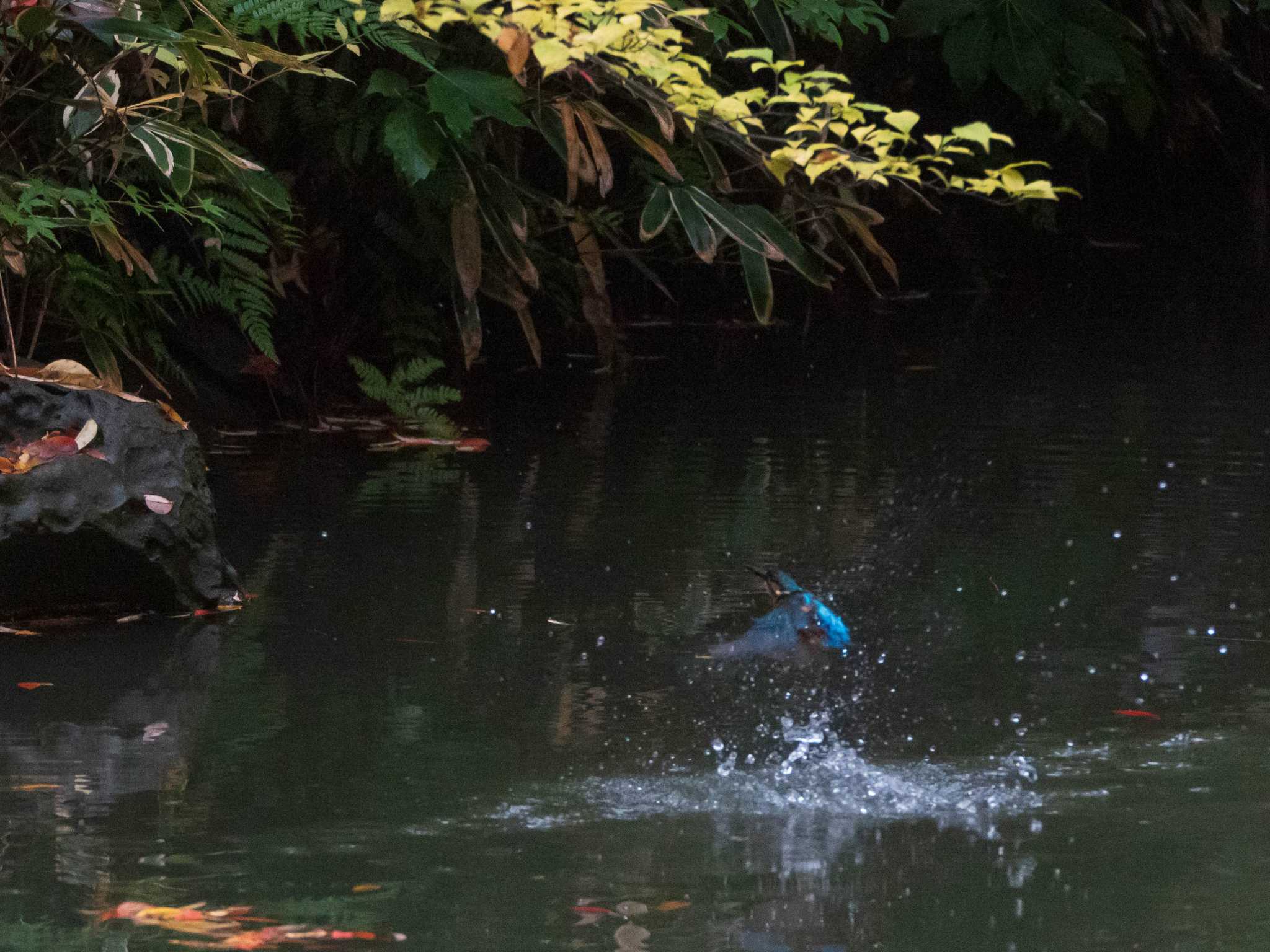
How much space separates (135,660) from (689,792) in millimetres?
1807

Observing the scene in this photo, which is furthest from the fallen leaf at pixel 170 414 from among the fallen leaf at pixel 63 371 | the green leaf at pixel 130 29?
the green leaf at pixel 130 29

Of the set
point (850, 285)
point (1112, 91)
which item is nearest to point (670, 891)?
point (1112, 91)

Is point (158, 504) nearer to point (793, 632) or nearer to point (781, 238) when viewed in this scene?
point (793, 632)

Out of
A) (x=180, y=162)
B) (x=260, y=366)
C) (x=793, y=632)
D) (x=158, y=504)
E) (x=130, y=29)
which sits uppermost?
(x=130, y=29)

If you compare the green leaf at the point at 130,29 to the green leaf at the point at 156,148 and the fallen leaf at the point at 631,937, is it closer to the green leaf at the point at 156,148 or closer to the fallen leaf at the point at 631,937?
the green leaf at the point at 156,148

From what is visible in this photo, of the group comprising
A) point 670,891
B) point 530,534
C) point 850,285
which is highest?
point 670,891

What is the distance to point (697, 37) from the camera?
915 centimetres

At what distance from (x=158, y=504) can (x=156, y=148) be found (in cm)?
124

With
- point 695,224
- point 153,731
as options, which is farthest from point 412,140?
point 153,731

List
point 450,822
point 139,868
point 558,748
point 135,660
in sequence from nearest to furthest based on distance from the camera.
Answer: point 139,868 → point 450,822 → point 558,748 → point 135,660

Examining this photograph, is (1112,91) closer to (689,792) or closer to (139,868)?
(689,792)

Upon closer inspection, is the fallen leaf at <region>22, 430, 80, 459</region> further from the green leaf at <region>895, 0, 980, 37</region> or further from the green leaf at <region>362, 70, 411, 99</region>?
the green leaf at <region>895, 0, 980, 37</region>

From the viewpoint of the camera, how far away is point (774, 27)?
8.87 m

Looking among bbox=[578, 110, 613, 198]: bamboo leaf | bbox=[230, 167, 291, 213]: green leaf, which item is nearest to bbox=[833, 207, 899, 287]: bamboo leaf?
bbox=[578, 110, 613, 198]: bamboo leaf
